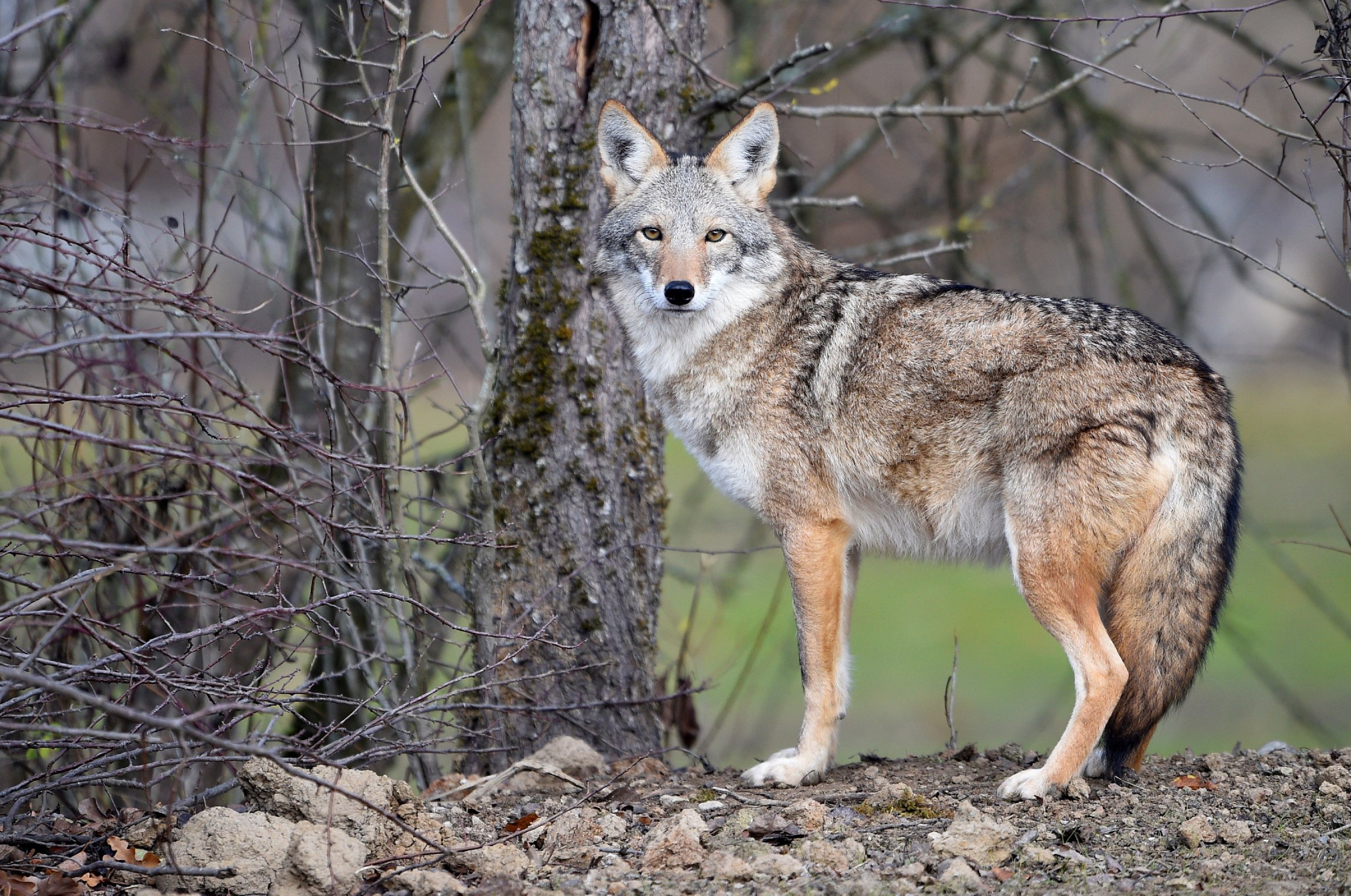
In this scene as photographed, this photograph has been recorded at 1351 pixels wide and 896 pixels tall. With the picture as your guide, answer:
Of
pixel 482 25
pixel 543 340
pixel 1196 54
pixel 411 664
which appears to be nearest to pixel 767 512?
pixel 543 340

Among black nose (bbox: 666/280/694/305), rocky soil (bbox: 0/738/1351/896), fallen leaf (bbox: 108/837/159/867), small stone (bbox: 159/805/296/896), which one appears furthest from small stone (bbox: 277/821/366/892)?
black nose (bbox: 666/280/694/305)

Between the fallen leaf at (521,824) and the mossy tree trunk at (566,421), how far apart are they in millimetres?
1062

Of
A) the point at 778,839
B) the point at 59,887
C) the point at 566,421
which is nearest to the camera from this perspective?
the point at 59,887

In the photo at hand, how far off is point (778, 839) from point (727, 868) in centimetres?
40

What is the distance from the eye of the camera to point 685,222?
532cm

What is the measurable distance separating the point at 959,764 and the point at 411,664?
2741 millimetres

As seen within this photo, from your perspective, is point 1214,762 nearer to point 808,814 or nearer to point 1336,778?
point 1336,778

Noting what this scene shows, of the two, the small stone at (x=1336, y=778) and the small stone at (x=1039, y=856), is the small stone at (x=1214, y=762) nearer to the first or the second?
the small stone at (x=1336, y=778)

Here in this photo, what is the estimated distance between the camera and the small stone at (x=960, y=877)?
3465mm

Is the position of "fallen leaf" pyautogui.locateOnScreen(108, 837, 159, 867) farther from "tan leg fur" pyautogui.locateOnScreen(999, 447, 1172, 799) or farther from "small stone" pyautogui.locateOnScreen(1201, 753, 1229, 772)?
"small stone" pyautogui.locateOnScreen(1201, 753, 1229, 772)

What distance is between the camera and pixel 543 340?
5473 mm

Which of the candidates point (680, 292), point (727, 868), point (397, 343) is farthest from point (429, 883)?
point (397, 343)

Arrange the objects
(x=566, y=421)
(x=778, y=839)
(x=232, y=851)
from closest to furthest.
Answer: (x=232, y=851) < (x=778, y=839) < (x=566, y=421)

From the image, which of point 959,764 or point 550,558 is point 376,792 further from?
A: point 959,764
